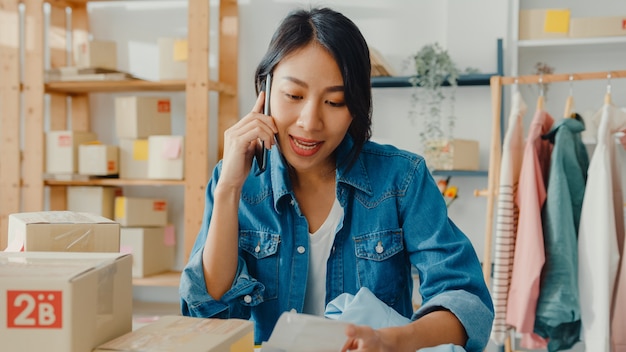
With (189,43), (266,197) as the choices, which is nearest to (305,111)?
(266,197)

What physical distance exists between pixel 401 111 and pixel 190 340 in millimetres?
2812

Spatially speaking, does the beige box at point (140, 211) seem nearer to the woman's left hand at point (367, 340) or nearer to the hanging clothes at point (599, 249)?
the hanging clothes at point (599, 249)

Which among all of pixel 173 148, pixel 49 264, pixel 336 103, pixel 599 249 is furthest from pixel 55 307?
pixel 173 148

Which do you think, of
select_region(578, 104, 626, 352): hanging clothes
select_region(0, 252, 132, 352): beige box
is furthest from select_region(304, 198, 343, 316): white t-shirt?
select_region(578, 104, 626, 352): hanging clothes

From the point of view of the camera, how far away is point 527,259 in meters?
2.33

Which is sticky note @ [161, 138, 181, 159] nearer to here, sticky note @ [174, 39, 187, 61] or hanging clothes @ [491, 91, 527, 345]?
sticky note @ [174, 39, 187, 61]

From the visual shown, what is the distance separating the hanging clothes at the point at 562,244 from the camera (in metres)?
2.28

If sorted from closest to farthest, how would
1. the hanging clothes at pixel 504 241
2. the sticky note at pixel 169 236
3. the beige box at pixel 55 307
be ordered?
the beige box at pixel 55 307 → the hanging clothes at pixel 504 241 → the sticky note at pixel 169 236

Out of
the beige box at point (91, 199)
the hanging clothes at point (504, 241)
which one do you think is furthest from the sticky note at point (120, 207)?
the hanging clothes at point (504, 241)

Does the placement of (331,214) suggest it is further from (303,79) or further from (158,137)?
(158,137)

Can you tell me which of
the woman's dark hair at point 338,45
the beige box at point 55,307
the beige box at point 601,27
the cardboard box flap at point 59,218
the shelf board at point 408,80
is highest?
the beige box at point 601,27

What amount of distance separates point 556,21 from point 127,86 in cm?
214

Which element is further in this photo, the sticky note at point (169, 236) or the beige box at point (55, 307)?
the sticky note at point (169, 236)

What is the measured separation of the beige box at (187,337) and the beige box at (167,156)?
2413 millimetres
